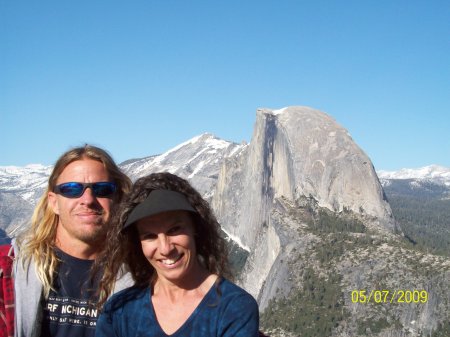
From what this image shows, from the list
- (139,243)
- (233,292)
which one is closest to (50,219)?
(139,243)

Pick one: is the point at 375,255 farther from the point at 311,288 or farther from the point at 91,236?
the point at 91,236

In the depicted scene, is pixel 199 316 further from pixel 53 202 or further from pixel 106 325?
pixel 53 202

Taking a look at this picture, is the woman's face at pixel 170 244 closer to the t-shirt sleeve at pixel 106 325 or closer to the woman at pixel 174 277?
the woman at pixel 174 277

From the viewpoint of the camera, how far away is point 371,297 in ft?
214

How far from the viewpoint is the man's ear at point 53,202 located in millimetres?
5129

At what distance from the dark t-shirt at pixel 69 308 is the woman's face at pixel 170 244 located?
3.71 feet

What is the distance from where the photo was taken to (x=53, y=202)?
17.0 ft

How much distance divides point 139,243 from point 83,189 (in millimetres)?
914

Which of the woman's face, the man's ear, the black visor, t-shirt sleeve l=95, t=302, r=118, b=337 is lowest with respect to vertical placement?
t-shirt sleeve l=95, t=302, r=118, b=337

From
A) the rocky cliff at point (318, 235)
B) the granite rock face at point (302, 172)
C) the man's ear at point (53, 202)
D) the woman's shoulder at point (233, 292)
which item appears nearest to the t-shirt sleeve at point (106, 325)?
the woman's shoulder at point (233, 292)

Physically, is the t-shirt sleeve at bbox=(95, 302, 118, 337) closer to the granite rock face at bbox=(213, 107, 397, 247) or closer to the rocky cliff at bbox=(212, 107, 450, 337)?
the rocky cliff at bbox=(212, 107, 450, 337)

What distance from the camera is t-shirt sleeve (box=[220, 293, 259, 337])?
3656 millimetres
